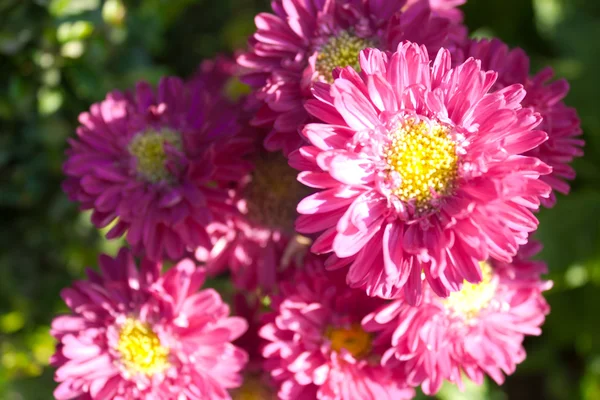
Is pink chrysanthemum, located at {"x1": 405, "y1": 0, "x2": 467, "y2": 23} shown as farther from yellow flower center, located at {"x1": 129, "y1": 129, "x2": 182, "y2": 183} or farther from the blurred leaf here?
the blurred leaf

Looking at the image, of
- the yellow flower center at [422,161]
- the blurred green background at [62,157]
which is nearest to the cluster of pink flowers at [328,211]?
the yellow flower center at [422,161]

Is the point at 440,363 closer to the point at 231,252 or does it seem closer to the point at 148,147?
the point at 231,252

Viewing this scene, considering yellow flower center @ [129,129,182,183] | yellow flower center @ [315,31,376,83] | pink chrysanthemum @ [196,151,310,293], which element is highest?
yellow flower center @ [315,31,376,83]

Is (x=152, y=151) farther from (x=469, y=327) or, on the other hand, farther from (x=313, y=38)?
(x=469, y=327)

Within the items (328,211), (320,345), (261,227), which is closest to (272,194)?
(261,227)

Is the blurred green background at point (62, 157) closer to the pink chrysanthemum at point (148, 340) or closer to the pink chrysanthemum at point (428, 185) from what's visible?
the pink chrysanthemum at point (148, 340)

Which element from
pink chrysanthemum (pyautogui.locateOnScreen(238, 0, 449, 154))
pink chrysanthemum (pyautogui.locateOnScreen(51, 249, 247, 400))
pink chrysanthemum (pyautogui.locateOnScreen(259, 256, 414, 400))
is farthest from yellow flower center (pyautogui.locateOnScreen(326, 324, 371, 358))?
pink chrysanthemum (pyautogui.locateOnScreen(238, 0, 449, 154))
